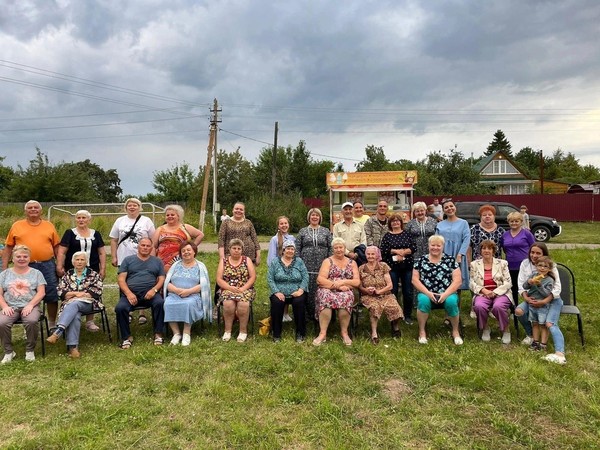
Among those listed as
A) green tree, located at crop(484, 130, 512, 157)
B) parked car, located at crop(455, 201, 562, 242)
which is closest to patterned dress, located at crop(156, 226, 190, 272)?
parked car, located at crop(455, 201, 562, 242)

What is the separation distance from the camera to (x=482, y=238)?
5426 millimetres

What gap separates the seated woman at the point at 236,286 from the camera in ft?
15.8

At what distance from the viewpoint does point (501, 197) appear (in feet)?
77.9

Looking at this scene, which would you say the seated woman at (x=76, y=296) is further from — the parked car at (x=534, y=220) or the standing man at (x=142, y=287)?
the parked car at (x=534, y=220)

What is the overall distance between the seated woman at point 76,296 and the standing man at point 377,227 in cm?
340

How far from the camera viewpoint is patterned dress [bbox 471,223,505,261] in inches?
207

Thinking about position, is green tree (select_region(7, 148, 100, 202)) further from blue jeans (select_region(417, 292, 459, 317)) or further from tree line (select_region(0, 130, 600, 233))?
blue jeans (select_region(417, 292, 459, 317))

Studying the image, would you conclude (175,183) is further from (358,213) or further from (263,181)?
(358,213)

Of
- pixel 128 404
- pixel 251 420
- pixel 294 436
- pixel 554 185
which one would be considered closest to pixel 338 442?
pixel 294 436

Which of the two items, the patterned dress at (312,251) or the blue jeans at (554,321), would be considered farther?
the patterned dress at (312,251)

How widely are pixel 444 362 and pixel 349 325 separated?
1.28m

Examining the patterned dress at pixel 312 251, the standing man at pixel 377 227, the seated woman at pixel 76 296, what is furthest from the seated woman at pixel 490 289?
the seated woman at pixel 76 296

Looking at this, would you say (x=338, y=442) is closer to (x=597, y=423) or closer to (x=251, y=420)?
(x=251, y=420)

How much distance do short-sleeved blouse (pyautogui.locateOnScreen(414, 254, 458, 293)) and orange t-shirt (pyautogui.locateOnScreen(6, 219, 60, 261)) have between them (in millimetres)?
4383
